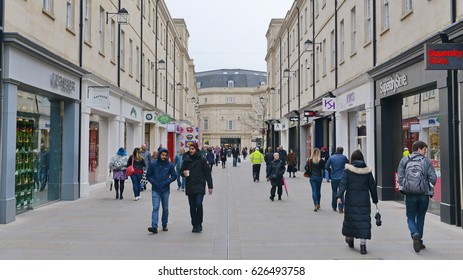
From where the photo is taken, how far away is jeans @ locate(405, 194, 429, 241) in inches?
294

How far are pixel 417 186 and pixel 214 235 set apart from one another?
3.77 metres

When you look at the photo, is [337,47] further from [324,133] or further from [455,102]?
[455,102]

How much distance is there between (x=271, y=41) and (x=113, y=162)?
36.3m

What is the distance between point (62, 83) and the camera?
43.9ft

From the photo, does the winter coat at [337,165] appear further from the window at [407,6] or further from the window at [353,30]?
the window at [353,30]

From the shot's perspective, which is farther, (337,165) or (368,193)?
(337,165)

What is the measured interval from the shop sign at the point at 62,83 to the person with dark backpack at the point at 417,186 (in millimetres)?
9381

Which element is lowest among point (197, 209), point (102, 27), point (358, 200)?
point (197, 209)

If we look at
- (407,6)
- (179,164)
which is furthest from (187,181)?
(179,164)

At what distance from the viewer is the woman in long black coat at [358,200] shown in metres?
7.18

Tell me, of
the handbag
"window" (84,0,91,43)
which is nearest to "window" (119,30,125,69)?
"window" (84,0,91,43)

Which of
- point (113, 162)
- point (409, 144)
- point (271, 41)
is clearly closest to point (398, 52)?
point (409, 144)

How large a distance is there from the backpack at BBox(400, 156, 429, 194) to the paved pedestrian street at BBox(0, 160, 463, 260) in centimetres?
98

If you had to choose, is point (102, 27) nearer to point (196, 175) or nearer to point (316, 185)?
A: point (316, 185)
